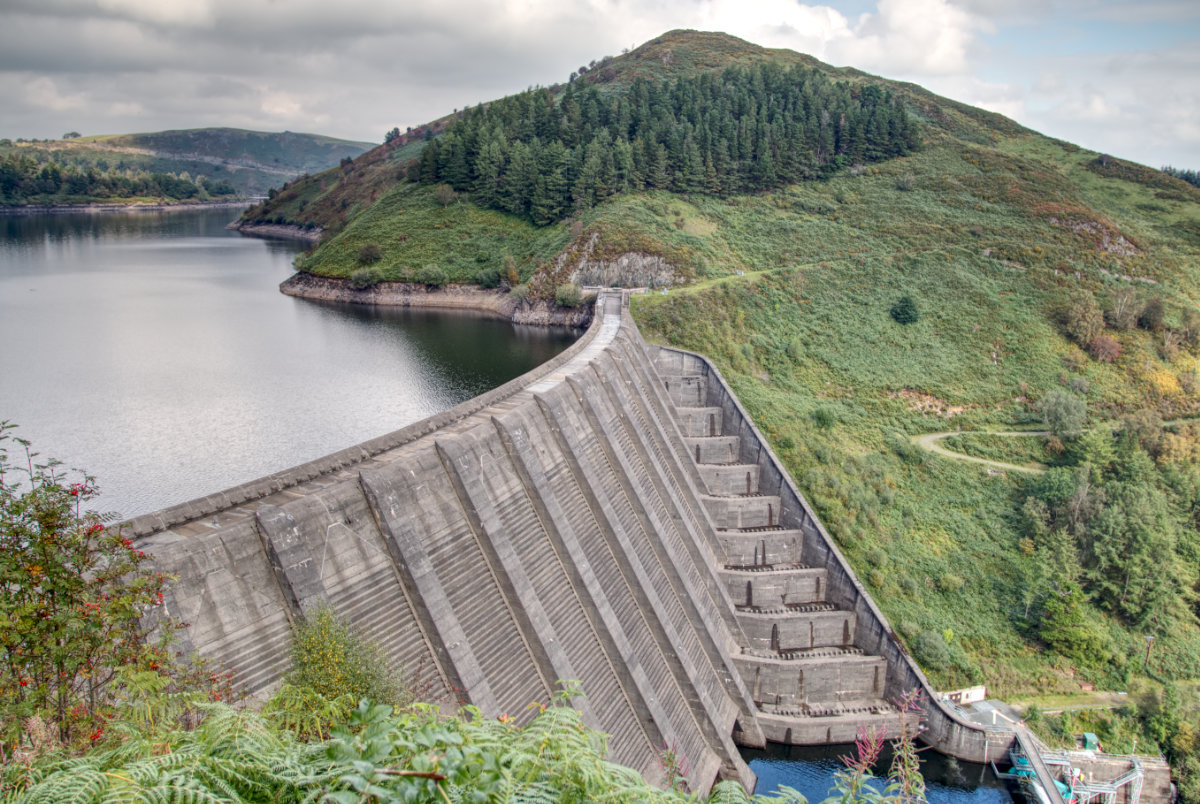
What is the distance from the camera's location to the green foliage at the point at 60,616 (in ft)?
28.0

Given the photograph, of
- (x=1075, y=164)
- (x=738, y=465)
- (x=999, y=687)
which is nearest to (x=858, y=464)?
(x=738, y=465)

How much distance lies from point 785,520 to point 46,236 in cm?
13441

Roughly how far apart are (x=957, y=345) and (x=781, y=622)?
3727cm

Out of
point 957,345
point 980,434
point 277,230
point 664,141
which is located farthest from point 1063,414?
point 277,230

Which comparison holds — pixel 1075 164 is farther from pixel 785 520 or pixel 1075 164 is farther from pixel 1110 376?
pixel 785 520

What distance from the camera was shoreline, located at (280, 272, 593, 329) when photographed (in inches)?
2586

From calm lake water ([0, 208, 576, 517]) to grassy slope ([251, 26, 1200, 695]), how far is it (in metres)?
12.6

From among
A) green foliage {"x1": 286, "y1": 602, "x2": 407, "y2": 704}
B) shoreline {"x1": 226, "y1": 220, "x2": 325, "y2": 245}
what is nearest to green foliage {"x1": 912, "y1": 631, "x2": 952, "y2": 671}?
green foliage {"x1": 286, "y1": 602, "x2": 407, "y2": 704}

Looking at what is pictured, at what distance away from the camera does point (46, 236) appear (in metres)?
118

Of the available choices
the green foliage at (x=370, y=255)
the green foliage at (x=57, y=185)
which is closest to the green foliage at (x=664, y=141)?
the green foliage at (x=370, y=255)

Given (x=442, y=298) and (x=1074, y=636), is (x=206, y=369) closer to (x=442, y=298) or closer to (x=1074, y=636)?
(x=442, y=298)

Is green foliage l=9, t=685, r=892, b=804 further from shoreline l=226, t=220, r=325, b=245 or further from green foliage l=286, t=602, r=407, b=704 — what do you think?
shoreline l=226, t=220, r=325, b=245

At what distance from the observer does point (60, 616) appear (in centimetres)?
898

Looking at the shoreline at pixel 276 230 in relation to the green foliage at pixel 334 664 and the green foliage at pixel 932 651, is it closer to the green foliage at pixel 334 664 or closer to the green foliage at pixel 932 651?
the green foliage at pixel 932 651
